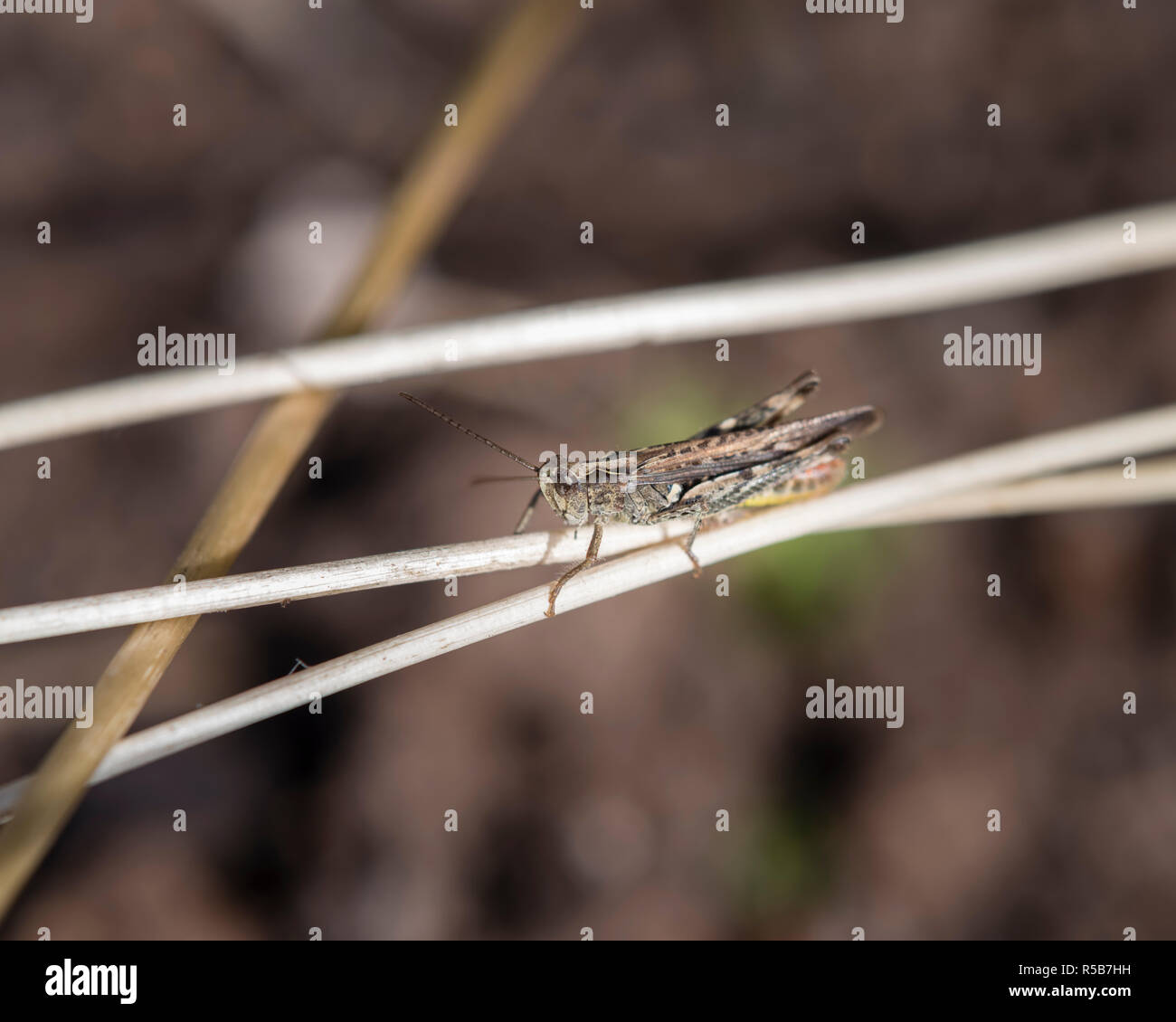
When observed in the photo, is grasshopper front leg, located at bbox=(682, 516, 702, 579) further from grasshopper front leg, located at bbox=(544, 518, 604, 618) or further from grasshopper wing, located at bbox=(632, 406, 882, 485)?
grasshopper wing, located at bbox=(632, 406, 882, 485)

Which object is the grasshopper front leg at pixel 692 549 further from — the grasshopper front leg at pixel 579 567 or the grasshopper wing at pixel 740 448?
the grasshopper wing at pixel 740 448

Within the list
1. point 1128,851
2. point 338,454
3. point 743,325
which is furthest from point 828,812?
point 338,454

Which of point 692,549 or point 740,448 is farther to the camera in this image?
point 740,448

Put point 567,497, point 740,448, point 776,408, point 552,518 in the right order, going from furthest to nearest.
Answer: point 552,518, point 776,408, point 740,448, point 567,497

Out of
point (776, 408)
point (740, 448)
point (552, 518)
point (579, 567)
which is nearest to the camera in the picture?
point (579, 567)

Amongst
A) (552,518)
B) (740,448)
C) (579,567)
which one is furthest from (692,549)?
(552,518)

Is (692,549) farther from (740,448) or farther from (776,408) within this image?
(776,408)

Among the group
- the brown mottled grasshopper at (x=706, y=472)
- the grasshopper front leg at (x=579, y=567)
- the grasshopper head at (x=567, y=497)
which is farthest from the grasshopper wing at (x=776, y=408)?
the grasshopper front leg at (x=579, y=567)
